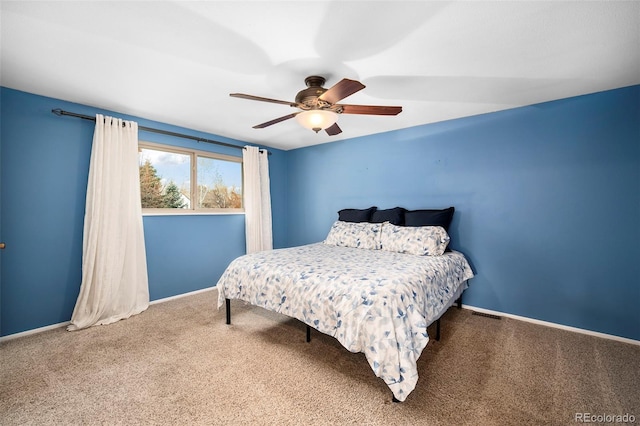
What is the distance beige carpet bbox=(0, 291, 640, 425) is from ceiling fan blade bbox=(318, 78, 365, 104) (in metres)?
1.99

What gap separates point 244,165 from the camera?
4.20m

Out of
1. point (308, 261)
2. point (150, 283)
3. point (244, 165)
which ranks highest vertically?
point (244, 165)

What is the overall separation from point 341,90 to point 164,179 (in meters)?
2.82

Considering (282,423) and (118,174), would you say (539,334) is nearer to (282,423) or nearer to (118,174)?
(282,423)

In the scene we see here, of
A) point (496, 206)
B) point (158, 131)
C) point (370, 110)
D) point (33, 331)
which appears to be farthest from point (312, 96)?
point (33, 331)

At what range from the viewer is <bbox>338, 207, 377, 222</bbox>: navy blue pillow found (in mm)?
3781

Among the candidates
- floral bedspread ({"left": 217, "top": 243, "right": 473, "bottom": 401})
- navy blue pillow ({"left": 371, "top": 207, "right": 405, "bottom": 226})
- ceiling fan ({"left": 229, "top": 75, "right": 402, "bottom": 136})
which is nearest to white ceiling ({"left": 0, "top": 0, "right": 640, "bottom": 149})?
ceiling fan ({"left": 229, "top": 75, "right": 402, "bottom": 136})

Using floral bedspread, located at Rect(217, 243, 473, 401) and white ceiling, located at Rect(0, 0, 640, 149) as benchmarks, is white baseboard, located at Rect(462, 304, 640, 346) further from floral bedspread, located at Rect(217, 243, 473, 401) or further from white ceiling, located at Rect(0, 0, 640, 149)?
white ceiling, located at Rect(0, 0, 640, 149)

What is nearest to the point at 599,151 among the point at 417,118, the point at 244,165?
the point at 417,118

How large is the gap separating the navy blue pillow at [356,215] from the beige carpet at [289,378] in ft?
5.58

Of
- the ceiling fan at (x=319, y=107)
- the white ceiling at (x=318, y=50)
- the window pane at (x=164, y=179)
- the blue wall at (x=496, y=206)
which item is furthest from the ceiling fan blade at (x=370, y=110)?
the window pane at (x=164, y=179)

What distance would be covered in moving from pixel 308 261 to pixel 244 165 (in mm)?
2320

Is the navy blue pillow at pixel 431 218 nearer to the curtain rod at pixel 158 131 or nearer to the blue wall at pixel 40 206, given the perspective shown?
the curtain rod at pixel 158 131

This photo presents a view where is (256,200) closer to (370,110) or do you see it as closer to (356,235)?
(356,235)
